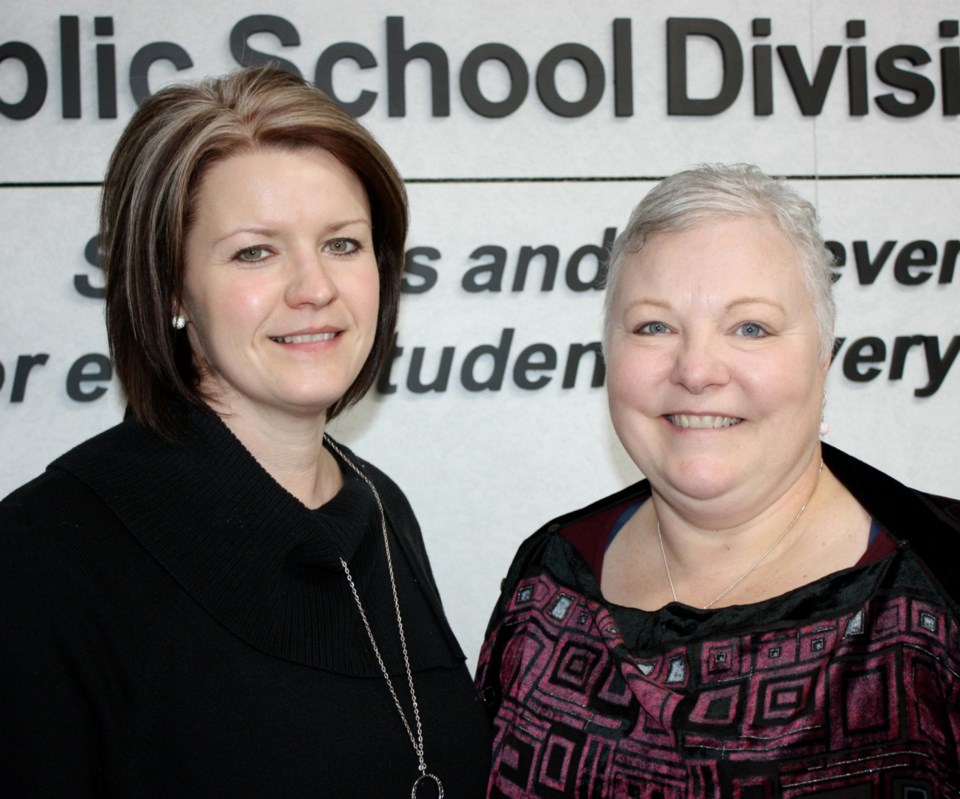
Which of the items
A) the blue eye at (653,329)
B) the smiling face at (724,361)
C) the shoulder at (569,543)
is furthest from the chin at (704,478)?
the shoulder at (569,543)

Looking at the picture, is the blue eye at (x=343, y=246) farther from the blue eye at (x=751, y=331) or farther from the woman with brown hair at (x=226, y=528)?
the blue eye at (x=751, y=331)

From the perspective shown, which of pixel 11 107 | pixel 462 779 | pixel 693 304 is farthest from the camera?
pixel 11 107

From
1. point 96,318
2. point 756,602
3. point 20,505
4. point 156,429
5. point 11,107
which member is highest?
point 11,107

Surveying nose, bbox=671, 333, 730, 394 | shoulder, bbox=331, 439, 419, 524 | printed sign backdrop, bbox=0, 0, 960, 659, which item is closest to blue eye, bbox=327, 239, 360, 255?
shoulder, bbox=331, 439, 419, 524

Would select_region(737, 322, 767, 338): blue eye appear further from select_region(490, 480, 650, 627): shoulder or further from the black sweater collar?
the black sweater collar

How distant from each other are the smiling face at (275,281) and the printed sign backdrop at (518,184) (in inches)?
56.6

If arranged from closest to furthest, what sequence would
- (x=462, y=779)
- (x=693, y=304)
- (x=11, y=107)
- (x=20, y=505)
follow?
(x=20, y=505)
(x=693, y=304)
(x=462, y=779)
(x=11, y=107)

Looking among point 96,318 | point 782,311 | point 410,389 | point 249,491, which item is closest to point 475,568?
point 410,389

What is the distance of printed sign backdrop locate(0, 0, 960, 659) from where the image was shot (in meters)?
3.38

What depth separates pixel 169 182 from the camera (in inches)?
73.9

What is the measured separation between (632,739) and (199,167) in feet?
4.09

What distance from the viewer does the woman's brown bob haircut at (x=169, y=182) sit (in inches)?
74.3

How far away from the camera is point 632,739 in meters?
1.86

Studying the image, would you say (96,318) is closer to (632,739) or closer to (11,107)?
(11,107)
